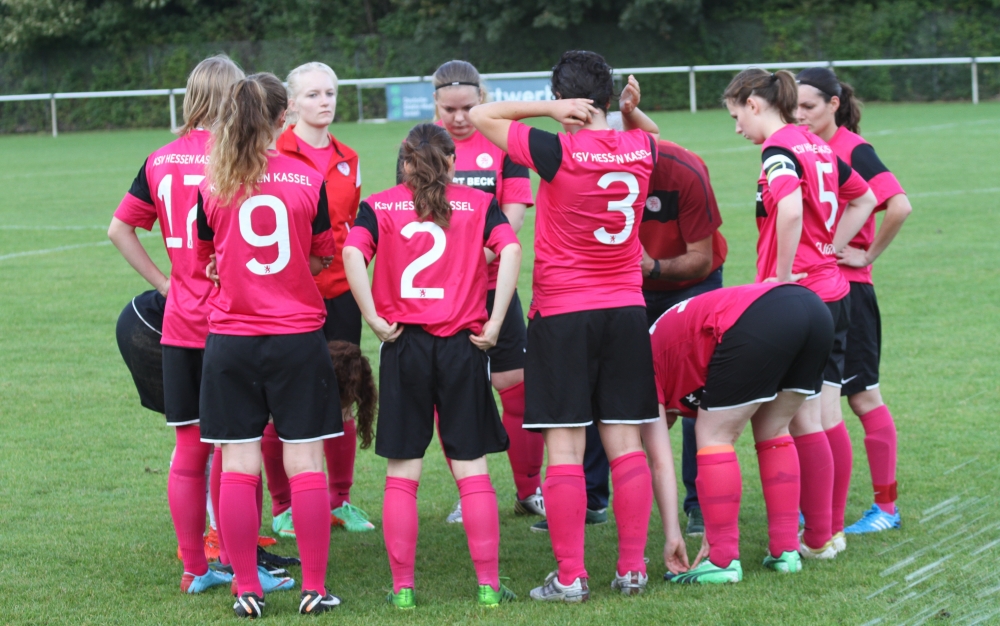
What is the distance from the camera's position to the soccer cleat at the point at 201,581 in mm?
4371

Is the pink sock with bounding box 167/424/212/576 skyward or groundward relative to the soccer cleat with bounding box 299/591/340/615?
skyward

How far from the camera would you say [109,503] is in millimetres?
5605

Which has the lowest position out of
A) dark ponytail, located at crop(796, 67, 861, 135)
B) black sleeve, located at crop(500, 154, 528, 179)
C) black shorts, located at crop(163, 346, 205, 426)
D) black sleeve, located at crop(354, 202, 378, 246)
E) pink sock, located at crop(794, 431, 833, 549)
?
pink sock, located at crop(794, 431, 833, 549)

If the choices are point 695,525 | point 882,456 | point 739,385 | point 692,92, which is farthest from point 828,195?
point 692,92

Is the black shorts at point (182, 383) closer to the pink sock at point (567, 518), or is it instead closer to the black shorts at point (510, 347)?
the pink sock at point (567, 518)

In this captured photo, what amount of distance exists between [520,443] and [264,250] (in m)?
2.06

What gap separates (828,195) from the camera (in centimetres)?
463

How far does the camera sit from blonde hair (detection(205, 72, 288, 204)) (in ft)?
12.8

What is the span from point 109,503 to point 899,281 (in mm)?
8138

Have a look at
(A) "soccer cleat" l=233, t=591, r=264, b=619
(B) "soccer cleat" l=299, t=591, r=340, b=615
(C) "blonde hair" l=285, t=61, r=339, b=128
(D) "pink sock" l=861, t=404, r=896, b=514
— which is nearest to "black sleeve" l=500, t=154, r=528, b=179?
(C) "blonde hair" l=285, t=61, r=339, b=128

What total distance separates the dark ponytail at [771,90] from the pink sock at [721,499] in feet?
4.76

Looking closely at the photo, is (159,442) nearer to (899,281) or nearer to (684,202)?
(684,202)

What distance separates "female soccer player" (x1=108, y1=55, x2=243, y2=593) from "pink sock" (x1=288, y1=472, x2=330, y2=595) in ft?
1.86

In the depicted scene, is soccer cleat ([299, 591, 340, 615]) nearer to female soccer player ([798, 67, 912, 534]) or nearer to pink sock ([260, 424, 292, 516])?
pink sock ([260, 424, 292, 516])
